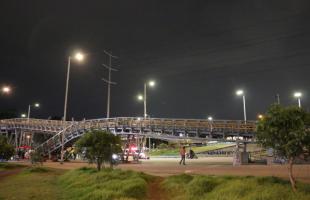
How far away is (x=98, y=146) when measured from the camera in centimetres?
2206

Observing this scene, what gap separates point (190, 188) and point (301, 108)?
5414mm

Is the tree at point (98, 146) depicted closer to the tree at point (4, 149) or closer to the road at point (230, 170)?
the road at point (230, 170)

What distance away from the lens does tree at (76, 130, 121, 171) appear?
73.0 feet

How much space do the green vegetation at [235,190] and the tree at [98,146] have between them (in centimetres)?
797

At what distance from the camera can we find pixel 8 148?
3847 centimetres

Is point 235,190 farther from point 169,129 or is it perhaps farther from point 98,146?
point 169,129

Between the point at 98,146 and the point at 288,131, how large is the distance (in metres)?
13.3

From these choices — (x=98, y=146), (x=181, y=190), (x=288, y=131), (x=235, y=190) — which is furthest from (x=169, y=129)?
(x=288, y=131)

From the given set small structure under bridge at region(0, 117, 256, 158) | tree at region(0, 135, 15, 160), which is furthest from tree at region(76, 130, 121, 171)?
tree at region(0, 135, 15, 160)

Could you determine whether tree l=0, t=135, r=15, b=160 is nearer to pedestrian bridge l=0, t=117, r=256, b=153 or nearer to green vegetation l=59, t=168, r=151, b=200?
pedestrian bridge l=0, t=117, r=256, b=153

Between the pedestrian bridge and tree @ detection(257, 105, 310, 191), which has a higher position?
the pedestrian bridge

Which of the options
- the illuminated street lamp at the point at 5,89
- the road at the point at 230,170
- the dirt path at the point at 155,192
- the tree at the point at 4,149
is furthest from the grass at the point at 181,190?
the tree at the point at 4,149

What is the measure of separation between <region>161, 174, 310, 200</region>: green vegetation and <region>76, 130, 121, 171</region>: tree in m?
7.97

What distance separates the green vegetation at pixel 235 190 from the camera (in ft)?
35.9
